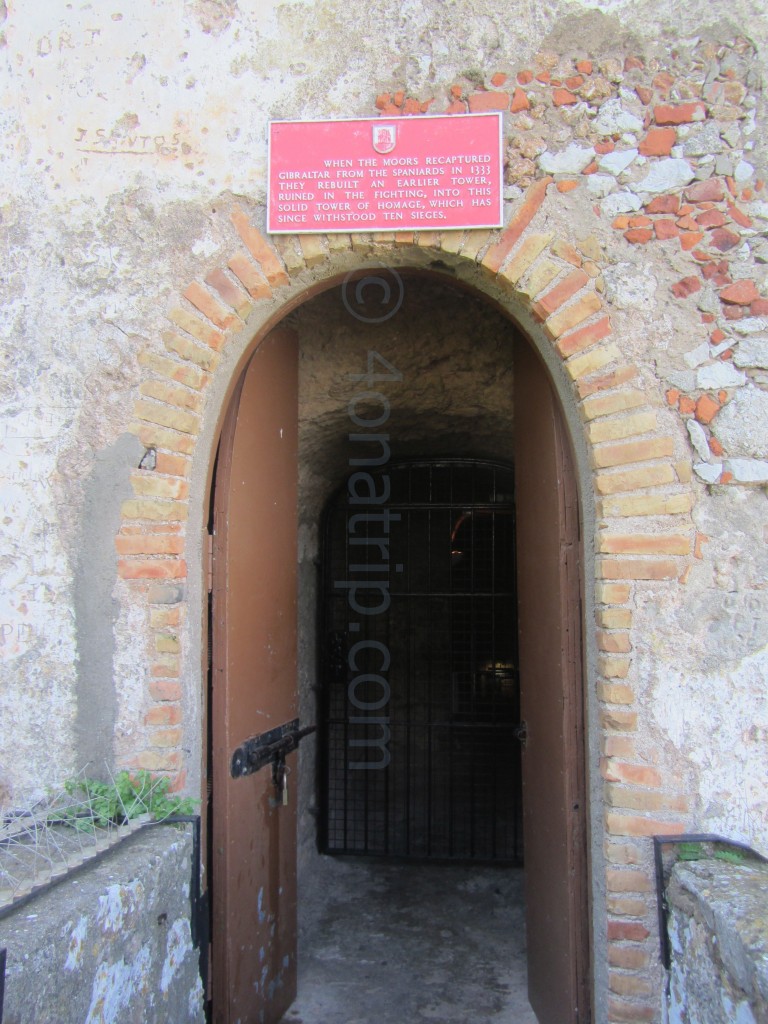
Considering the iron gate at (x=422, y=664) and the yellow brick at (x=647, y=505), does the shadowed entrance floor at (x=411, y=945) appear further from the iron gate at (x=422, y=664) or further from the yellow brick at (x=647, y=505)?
the yellow brick at (x=647, y=505)

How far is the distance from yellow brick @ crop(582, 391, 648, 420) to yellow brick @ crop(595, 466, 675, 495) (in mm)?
180

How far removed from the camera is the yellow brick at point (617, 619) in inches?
86.7

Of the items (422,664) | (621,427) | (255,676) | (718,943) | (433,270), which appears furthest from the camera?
(422,664)

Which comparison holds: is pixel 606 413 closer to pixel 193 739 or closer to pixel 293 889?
pixel 193 739

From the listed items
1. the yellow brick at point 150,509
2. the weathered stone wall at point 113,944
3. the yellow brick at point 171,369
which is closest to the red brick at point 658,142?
the yellow brick at point 171,369

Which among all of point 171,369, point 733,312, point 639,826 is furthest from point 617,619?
point 171,369

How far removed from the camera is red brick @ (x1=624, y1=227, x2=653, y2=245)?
228cm

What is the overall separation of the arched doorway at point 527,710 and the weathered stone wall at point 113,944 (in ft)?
1.08

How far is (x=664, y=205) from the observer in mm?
2283

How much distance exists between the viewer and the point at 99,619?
2.36 metres

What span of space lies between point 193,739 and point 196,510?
0.71 m

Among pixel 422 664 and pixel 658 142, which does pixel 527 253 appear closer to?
pixel 658 142

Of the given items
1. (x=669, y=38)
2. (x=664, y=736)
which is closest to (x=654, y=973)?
(x=664, y=736)

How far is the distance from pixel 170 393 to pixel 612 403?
4.35 feet
